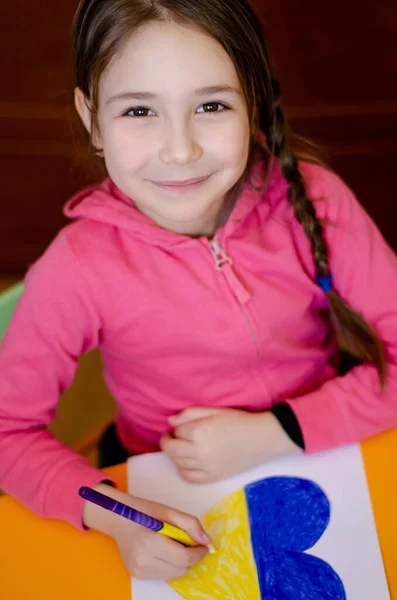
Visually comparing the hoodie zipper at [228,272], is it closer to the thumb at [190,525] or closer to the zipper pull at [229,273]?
the zipper pull at [229,273]

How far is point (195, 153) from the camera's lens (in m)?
0.75

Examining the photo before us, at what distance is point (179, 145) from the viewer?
0.74 meters

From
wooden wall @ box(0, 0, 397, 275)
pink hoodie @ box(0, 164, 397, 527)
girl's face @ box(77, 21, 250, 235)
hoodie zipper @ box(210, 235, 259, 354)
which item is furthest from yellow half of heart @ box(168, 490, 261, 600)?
wooden wall @ box(0, 0, 397, 275)

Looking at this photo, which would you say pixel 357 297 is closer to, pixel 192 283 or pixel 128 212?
pixel 192 283

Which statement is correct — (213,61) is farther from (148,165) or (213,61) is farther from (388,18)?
(388,18)

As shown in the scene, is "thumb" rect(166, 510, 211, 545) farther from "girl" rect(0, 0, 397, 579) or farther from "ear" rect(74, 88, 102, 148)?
"ear" rect(74, 88, 102, 148)

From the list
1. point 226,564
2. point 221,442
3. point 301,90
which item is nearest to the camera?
point 226,564

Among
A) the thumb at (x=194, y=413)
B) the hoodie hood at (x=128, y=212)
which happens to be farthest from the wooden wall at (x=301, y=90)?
the thumb at (x=194, y=413)

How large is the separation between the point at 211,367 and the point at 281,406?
11 centimetres

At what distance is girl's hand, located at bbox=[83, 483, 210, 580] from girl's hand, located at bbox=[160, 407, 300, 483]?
2.7 inches

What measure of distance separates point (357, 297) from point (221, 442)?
0.28 meters

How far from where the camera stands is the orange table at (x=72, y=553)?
0.70 metres

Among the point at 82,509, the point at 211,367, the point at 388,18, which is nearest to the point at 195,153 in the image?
the point at 211,367

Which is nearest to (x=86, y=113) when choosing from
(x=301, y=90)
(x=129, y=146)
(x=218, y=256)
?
(x=129, y=146)
